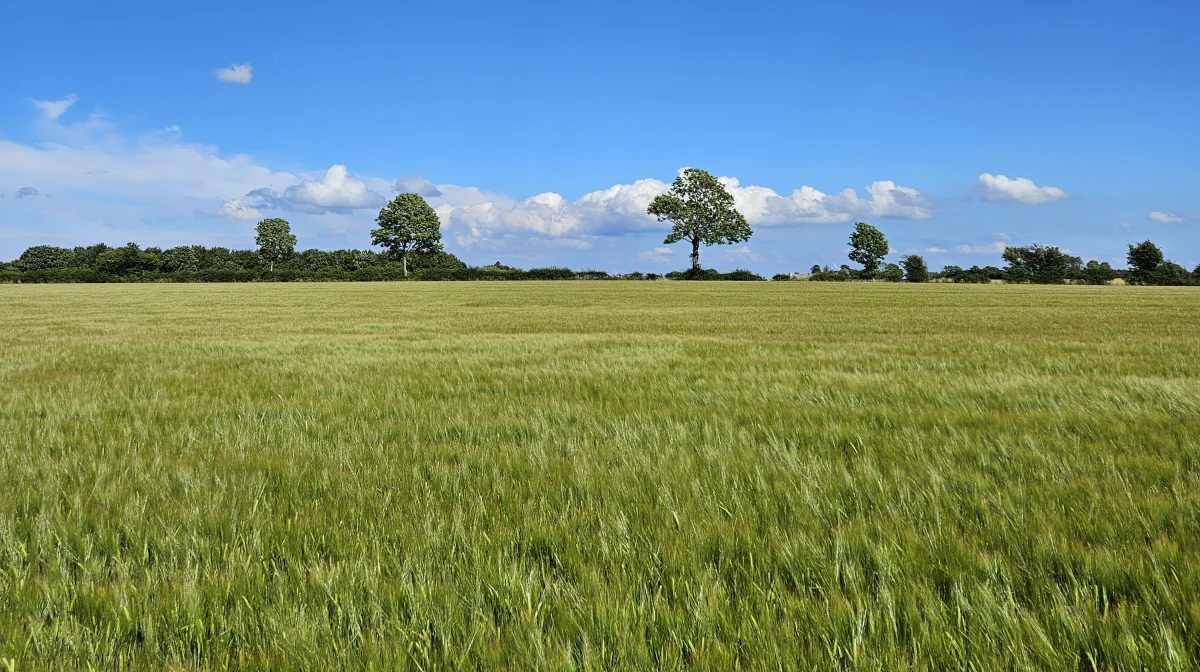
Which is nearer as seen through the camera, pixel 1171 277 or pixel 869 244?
pixel 1171 277

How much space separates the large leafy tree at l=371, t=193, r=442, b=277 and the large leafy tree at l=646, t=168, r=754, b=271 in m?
41.2

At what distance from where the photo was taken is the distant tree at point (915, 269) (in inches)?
3878

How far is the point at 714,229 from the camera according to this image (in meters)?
93.1

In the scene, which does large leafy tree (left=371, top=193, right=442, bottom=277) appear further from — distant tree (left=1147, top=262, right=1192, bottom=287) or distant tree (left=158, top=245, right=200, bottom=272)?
distant tree (left=1147, top=262, right=1192, bottom=287)

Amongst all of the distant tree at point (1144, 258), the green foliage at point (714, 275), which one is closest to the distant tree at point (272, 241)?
the green foliage at point (714, 275)

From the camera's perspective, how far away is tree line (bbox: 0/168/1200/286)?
87.4 meters

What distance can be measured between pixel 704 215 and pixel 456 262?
44.4 m

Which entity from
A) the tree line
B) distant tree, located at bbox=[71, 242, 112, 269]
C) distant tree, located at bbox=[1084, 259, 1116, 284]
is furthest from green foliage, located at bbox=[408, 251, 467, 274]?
distant tree, located at bbox=[1084, 259, 1116, 284]

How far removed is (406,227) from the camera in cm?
10788

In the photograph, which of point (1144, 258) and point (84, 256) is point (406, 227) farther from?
point (1144, 258)

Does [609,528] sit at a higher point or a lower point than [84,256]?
lower

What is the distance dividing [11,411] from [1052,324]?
20.9m

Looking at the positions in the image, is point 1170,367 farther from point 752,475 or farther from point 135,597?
point 135,597

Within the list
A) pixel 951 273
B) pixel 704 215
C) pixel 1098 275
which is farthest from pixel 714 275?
pixel 1098 275
